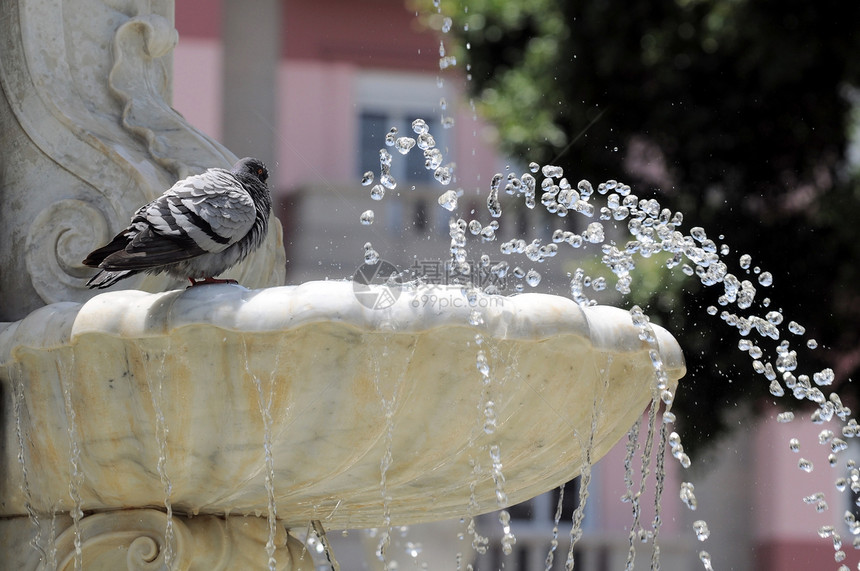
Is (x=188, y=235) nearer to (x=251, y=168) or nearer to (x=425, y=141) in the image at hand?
(x=251, y=168)

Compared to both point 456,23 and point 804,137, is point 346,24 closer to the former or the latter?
point 456,23

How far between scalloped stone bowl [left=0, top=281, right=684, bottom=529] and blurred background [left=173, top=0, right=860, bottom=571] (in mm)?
3773

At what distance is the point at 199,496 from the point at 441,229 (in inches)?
328

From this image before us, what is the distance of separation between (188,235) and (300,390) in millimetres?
398

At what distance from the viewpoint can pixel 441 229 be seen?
11.1 meters

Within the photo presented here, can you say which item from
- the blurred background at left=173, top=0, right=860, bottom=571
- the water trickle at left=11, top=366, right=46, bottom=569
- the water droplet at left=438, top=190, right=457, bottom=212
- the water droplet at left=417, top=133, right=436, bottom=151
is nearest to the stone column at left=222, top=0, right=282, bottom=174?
the blurred background at left=173, top=0, right=860, bottom=571

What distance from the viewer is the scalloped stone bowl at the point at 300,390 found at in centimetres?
255

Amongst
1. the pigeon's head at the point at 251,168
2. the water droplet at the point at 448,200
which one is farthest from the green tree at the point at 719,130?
the pigeon's head at the point at 251,168

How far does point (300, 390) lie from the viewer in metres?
2.62

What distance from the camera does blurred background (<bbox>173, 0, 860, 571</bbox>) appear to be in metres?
8.06

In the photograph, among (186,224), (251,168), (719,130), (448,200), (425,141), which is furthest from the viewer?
(719,130)

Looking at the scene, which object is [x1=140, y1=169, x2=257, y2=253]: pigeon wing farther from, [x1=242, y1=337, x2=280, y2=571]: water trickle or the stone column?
the stone column

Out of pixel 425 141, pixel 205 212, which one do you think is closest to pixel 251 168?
pixel 205 212

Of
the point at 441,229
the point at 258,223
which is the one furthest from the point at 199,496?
the point at 441,229
